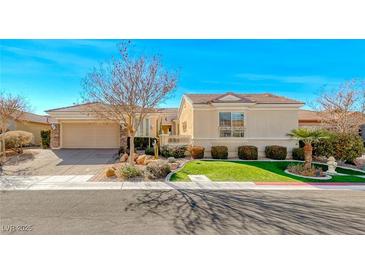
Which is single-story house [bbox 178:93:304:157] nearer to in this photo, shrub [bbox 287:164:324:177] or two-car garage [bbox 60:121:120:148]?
shrub [bbox 287:164:324:177]

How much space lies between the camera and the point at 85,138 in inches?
790

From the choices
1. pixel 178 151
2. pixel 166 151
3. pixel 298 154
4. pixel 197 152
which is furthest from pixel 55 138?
pixel 298 154

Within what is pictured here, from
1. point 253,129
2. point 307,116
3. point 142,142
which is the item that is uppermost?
point 307,116

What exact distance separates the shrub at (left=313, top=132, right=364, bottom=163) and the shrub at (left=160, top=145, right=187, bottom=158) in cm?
968

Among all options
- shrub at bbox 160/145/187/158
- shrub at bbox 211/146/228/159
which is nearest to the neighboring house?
shrub at bbox 160/145/187/158

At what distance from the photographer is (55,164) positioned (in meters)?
13.4

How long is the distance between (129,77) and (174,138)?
21.1 ft

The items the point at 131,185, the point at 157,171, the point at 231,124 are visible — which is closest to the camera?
the point at 131,185

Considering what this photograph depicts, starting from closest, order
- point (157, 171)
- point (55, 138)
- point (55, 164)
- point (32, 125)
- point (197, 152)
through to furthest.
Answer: point (157, 171)
point (55, 164)
point (197, 152)
point (55, 138)
point (32, 125)

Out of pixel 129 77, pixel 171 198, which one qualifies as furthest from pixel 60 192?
pixel 129 77

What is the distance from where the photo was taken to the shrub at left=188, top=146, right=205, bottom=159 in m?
14.8

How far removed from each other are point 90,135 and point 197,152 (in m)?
Result: 11.4

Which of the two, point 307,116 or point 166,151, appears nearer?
point 166,151

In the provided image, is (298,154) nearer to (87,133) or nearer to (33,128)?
(87,133)
